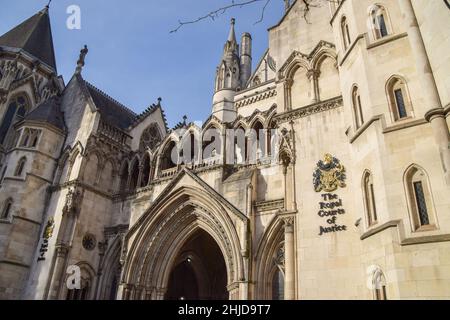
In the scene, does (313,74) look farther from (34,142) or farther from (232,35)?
(232,35)

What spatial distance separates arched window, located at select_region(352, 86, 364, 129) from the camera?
36.3 feet

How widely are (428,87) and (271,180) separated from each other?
7.52 meters

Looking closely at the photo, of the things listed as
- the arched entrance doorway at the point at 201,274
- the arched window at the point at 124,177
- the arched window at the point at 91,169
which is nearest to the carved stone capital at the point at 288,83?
the arched entrance doorway at the point at 201,274

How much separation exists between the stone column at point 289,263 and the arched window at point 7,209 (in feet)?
52.0

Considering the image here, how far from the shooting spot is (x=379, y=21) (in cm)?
1113

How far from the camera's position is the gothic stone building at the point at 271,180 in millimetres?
8633

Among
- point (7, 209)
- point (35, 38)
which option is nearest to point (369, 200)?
point (7, 209)

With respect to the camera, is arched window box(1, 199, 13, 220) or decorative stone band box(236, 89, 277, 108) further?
decorative stone band box(236, 89, 277, 108)

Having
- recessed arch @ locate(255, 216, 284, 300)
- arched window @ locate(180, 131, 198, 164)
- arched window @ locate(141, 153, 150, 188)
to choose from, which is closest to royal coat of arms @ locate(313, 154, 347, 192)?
recessed arch @ locate(255, 216, 284, 300)

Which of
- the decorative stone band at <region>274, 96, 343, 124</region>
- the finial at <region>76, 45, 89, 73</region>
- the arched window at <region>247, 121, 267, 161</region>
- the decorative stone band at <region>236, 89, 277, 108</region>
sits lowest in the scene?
the decorative stone band at <region>274, 96, 343, 124</region>

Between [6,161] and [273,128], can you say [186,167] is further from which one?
[6,161]

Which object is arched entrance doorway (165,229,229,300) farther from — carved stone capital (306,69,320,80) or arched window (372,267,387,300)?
arched window (372,267,387,300)

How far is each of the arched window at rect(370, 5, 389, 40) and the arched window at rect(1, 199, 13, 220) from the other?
19.7 metres
